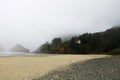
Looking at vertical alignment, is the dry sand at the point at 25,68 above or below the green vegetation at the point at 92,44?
below

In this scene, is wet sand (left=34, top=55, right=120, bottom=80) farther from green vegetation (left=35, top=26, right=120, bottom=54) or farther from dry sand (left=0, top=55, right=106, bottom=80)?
green vegetation (left=35, top=26, right=120, bottom=54)

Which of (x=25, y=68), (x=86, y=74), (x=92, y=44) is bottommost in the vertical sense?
(x=86, y=74)

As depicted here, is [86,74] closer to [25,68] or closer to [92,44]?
[25,68]

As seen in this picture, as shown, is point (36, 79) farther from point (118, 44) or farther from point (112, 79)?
point (118, 44)

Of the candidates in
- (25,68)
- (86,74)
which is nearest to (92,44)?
Answer: (25,68)

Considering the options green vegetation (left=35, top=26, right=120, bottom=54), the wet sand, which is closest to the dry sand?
the wet sand

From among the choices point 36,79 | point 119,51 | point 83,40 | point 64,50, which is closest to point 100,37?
point 83,40

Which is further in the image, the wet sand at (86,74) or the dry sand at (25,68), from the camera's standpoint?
the dry sand at (25,68)

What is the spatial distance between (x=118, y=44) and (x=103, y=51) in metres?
5.50

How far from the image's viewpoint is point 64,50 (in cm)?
8756

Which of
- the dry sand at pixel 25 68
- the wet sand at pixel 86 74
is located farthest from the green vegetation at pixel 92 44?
the wet sand at pixel 86 74

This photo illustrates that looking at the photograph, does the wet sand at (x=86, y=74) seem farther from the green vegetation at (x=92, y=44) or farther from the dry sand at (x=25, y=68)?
the green vegetation at (x=92, y=44)

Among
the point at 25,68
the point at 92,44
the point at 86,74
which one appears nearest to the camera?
the point at 86,74

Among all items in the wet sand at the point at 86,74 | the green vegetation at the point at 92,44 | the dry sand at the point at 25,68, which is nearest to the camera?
the wet sand at the point at 86,74
